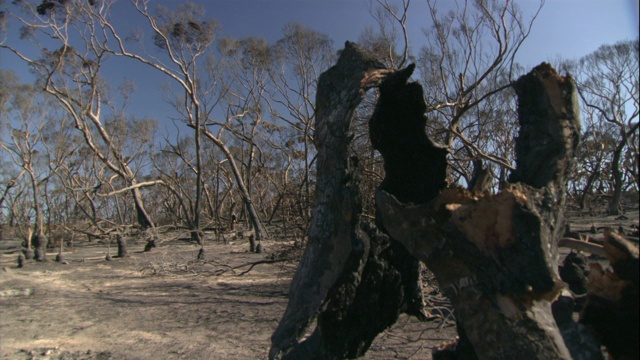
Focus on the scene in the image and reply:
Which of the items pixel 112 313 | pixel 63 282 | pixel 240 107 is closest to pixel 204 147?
pixel 240 107

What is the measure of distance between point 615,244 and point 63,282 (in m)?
11.9

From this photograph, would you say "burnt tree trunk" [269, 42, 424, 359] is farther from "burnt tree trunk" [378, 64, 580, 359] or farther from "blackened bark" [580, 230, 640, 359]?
"blackened bark" [580, 230, 640, 359]

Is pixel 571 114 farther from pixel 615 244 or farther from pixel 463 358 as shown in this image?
pixel 463 358

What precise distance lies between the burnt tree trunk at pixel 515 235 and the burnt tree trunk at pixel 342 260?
315mm

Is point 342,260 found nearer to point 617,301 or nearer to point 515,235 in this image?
point 515,235

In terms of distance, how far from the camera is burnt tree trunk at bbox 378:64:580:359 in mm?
2107

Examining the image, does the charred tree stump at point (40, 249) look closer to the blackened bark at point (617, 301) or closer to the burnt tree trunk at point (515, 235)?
the burnt tree trunk at point (515, 235)

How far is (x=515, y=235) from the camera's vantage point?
212 centimetres

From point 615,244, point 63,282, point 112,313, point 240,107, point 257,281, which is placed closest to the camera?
point 615,244

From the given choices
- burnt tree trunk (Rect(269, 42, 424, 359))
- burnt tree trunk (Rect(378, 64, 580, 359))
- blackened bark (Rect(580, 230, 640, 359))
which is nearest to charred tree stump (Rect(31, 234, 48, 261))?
burnt tree trunk (Rect(269, 42, 424, 359))

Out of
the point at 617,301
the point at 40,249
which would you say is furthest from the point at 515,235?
the point at 40,249

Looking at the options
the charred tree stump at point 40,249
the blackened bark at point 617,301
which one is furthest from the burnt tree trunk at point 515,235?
the charred tree stump at point 40,249

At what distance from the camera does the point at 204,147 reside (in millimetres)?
36250

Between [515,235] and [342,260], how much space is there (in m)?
1.12
